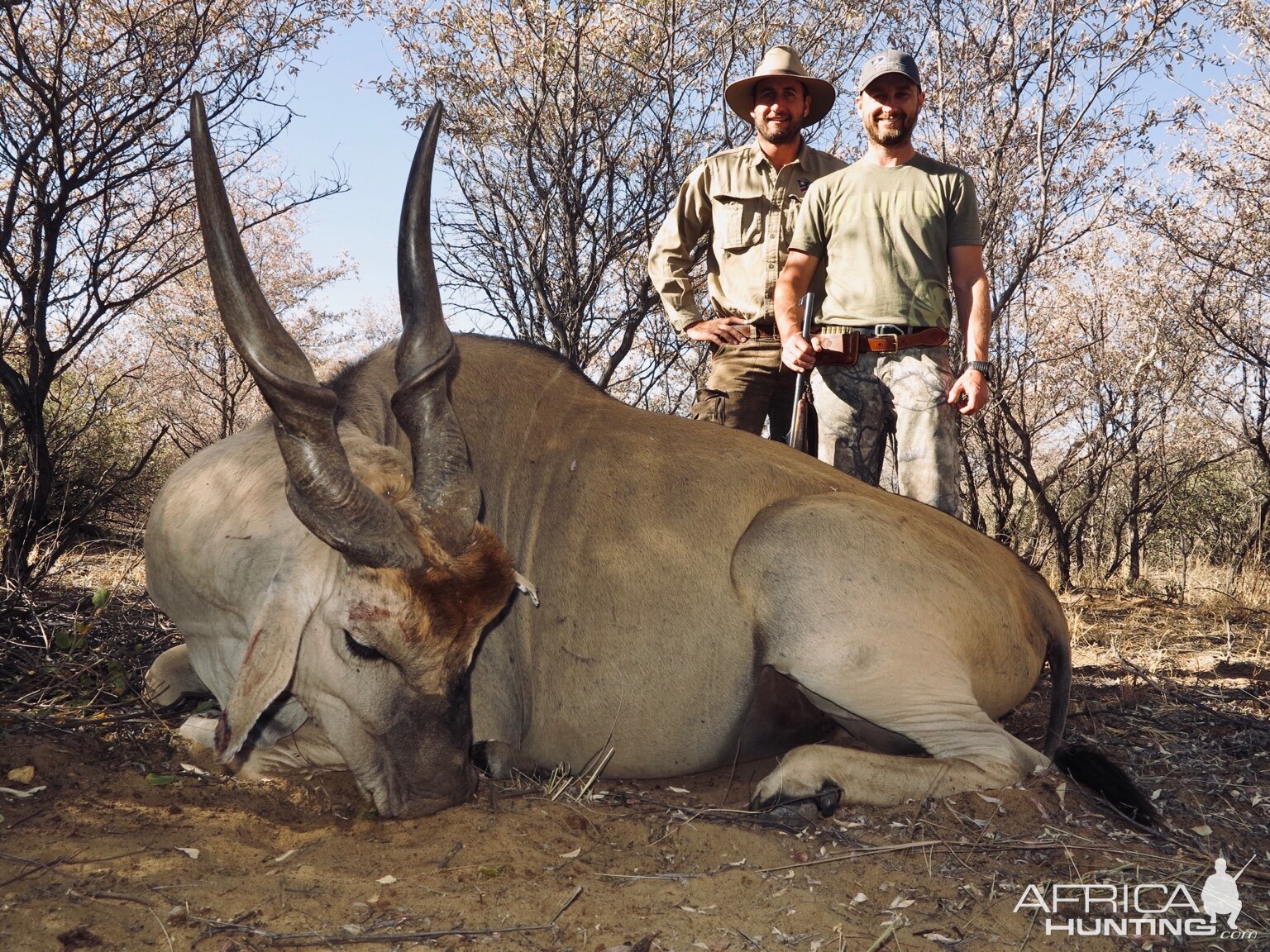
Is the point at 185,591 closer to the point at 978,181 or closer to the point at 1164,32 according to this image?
the point at 978,181

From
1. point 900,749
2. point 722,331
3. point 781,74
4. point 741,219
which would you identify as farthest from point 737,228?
point 900,749

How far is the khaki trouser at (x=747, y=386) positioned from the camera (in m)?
5.77

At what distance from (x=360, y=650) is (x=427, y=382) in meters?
0.79

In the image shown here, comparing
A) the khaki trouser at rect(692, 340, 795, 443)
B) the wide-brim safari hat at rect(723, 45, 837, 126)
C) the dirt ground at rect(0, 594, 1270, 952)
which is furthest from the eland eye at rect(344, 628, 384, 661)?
the wide-brim safari hat at rect(723, 45, 837, 126)

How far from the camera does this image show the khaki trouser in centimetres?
577

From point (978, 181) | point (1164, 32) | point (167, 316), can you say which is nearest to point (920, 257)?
point (978, 181)

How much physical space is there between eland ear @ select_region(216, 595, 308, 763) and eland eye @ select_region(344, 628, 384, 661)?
130 millimetres

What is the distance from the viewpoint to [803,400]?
5.38 meters

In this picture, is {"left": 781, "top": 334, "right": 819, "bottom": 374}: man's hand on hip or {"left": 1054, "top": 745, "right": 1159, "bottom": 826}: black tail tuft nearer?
{"left": 1054, "top": 745, "right": 1159, "bottom": 826}: black tail tuft

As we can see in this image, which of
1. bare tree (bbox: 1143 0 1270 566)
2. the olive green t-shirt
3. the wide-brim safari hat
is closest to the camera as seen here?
the olive green t-shirt

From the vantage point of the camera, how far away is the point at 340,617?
2.95 metres

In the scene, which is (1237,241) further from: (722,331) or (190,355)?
(190,355)

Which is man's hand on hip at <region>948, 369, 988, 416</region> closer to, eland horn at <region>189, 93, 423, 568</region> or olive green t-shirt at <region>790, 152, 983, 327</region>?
olive green t-shirt at <region>790, 152, 983, 327</region>

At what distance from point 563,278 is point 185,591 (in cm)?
549
